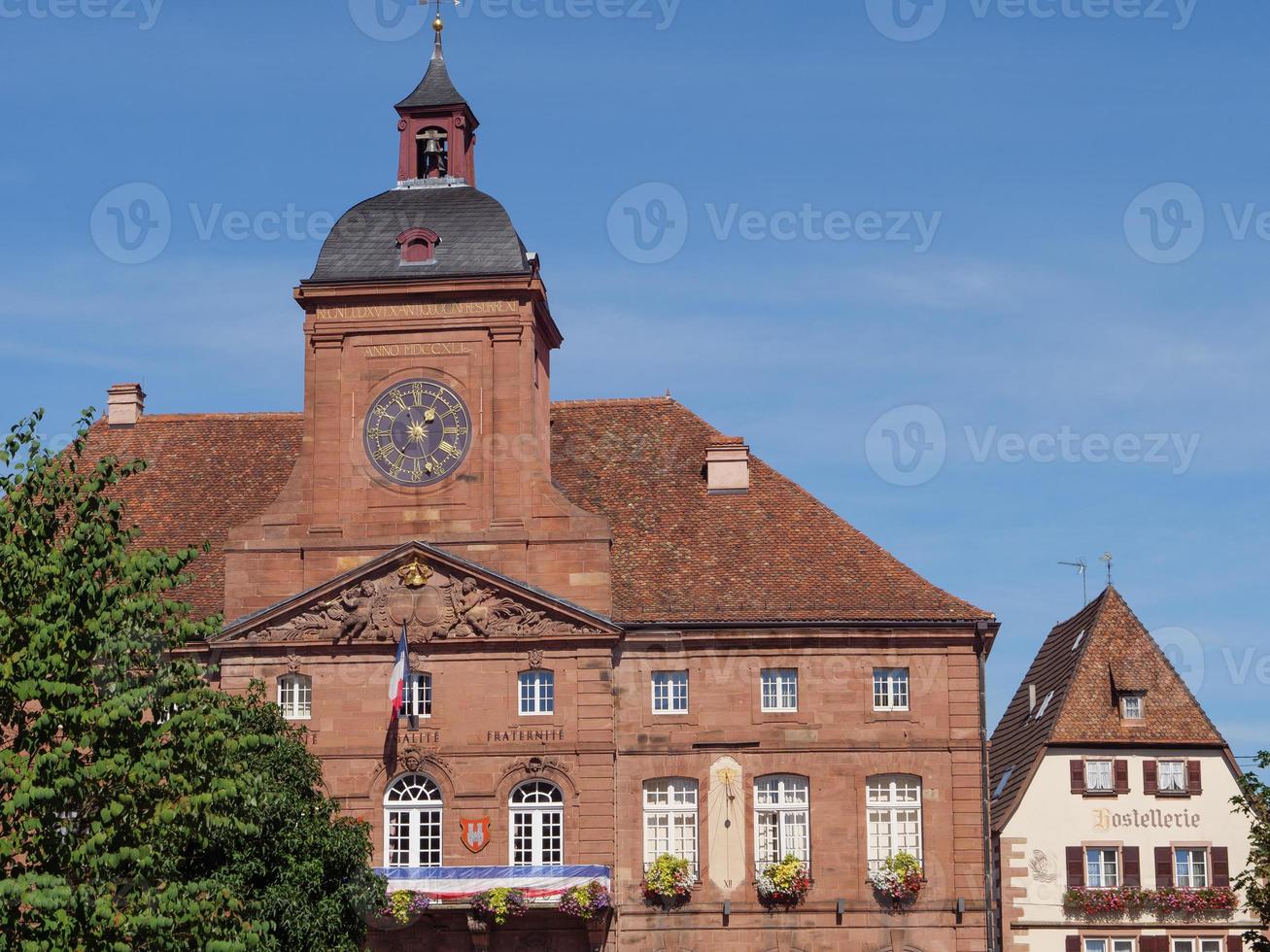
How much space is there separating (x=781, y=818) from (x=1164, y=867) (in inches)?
511

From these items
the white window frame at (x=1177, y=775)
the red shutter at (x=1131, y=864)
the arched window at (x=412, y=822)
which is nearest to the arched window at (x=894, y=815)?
the red shutter at (x=1131, y=864)

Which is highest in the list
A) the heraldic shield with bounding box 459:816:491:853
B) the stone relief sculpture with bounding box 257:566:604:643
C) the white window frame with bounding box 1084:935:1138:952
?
the stone relief sculpture with bounding box 257:566:604:643

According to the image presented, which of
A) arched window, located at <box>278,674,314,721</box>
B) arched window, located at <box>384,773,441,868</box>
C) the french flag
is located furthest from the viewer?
arched window, located at <box>278,674,314,721</box>

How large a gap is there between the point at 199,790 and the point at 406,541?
2143 cm

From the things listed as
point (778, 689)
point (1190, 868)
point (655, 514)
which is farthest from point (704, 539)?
point (1190, 868)

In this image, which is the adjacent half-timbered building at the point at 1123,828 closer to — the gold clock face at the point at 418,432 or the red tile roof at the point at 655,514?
the red tile roof at the point at 655,514

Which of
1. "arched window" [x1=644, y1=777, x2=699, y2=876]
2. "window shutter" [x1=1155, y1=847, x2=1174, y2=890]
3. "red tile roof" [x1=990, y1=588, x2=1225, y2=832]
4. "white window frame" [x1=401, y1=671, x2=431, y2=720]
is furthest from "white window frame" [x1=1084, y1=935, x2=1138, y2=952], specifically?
"white window frame" [x1=401, y1=671, x2=431, y2=720]

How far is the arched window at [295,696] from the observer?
62469mm

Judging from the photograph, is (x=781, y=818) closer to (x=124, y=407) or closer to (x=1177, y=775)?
(x=1177, y=775)

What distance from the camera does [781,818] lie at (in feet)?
204

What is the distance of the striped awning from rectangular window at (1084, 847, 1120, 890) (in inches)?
622

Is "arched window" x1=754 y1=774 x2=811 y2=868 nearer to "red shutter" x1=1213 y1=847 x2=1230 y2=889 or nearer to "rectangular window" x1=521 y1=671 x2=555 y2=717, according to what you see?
"rectangular window" x1=521 y1=671 x2=555 y2=717

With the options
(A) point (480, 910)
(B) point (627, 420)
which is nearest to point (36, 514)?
(A) point (480, 910)

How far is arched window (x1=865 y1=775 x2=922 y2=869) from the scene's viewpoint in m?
62.0
